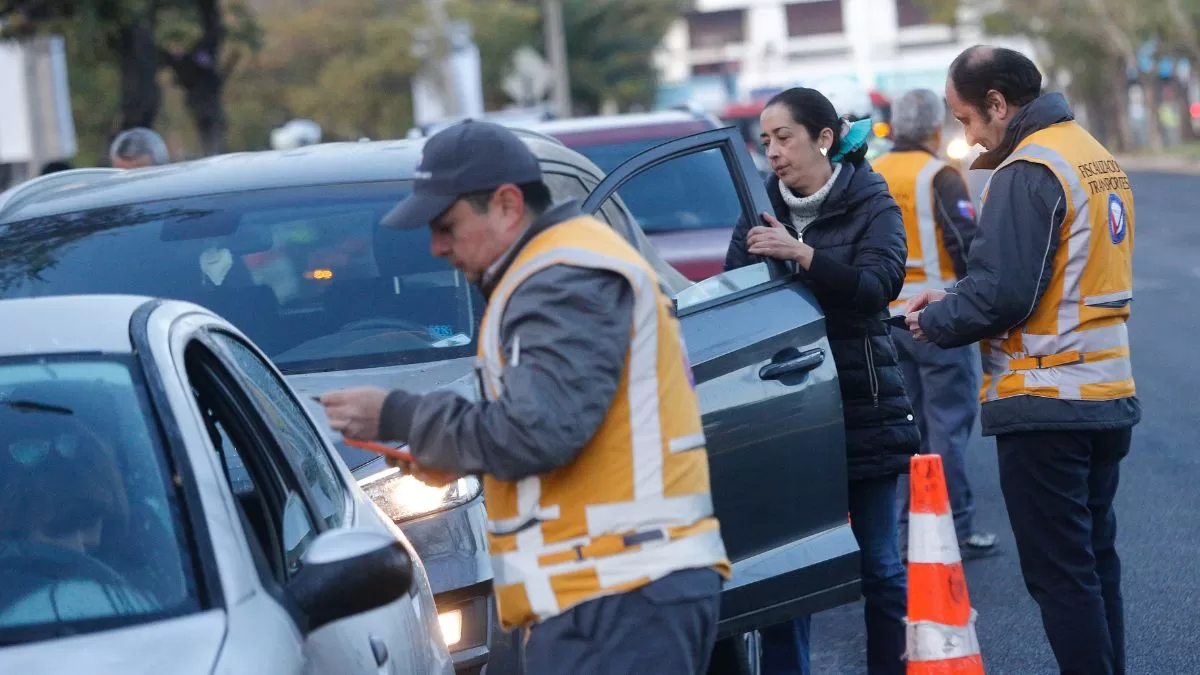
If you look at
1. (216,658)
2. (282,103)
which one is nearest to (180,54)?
(216,658)

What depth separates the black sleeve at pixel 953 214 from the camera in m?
7.39

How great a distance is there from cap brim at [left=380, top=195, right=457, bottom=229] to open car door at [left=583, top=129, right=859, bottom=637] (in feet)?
4.82

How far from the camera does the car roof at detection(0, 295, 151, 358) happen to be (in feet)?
10.9

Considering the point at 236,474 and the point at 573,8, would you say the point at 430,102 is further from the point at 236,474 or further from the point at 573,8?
the point at 236,474

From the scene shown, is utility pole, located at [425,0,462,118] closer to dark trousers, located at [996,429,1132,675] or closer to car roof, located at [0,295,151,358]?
dark trousers, located at [996,429,1132,675]

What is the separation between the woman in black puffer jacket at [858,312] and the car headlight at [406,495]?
0.99m

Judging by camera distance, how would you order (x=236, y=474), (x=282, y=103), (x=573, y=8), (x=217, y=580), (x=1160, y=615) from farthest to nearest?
1. (x=282, y=103)
2. (x=573, y=8)
3. (x=1160, y=615)
4. (x=236, y=474)
5. (x=217, y=580)

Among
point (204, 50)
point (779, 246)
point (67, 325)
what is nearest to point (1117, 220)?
point (779, 246)

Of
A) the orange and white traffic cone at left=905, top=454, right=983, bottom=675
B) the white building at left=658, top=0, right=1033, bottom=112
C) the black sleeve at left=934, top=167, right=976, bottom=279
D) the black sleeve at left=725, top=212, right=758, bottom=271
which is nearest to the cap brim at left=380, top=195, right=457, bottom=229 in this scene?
the orange and white traffic cone at left=905, top=454, right=983, bottom=675

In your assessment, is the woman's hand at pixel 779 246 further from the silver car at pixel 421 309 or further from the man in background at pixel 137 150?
the man in background at pixel 137 150

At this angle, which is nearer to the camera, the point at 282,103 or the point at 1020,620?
the point at 1020,620

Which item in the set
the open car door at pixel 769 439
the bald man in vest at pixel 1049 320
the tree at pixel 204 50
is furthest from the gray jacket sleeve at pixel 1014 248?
the tree at pixel 204 50

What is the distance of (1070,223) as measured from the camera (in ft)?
15.2

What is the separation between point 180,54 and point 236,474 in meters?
23.6
